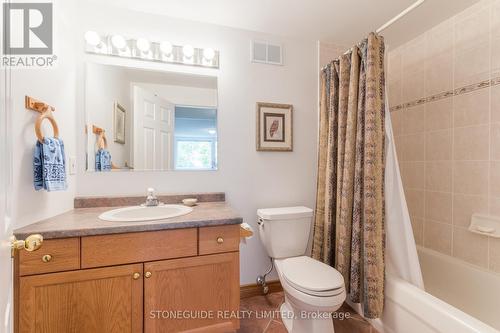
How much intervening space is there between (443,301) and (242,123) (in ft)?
5.77

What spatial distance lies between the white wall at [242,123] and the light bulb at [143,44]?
0.07 m

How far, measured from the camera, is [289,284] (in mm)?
1396

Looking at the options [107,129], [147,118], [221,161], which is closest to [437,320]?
[221,161]

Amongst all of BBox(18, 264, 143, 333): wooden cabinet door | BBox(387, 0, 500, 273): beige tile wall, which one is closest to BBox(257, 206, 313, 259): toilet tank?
BBox(18, 264, 143, 333): wooden cabinet door

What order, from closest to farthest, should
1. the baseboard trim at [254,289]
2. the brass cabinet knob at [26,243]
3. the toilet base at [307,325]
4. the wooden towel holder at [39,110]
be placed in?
the brass cabinet knob at [26,243] < the wooden towel holder at [39,110] < the toilet base at [307,325] < the baseboard trim at [254,289]

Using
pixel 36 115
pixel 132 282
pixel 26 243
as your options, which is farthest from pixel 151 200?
pixel 26 243

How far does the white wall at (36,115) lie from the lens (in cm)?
110

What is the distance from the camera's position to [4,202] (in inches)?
22.5

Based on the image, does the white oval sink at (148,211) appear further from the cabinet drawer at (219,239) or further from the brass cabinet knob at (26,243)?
the brass cabinet knob at (26,243)

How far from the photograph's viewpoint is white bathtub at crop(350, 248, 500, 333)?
104 cm

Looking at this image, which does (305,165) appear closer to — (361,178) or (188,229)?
(361,178)

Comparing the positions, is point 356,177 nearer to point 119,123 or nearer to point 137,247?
point 137,247

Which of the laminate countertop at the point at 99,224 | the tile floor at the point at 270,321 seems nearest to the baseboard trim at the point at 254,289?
the tile floor at the point at 270,321

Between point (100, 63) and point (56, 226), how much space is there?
1.17 metres
